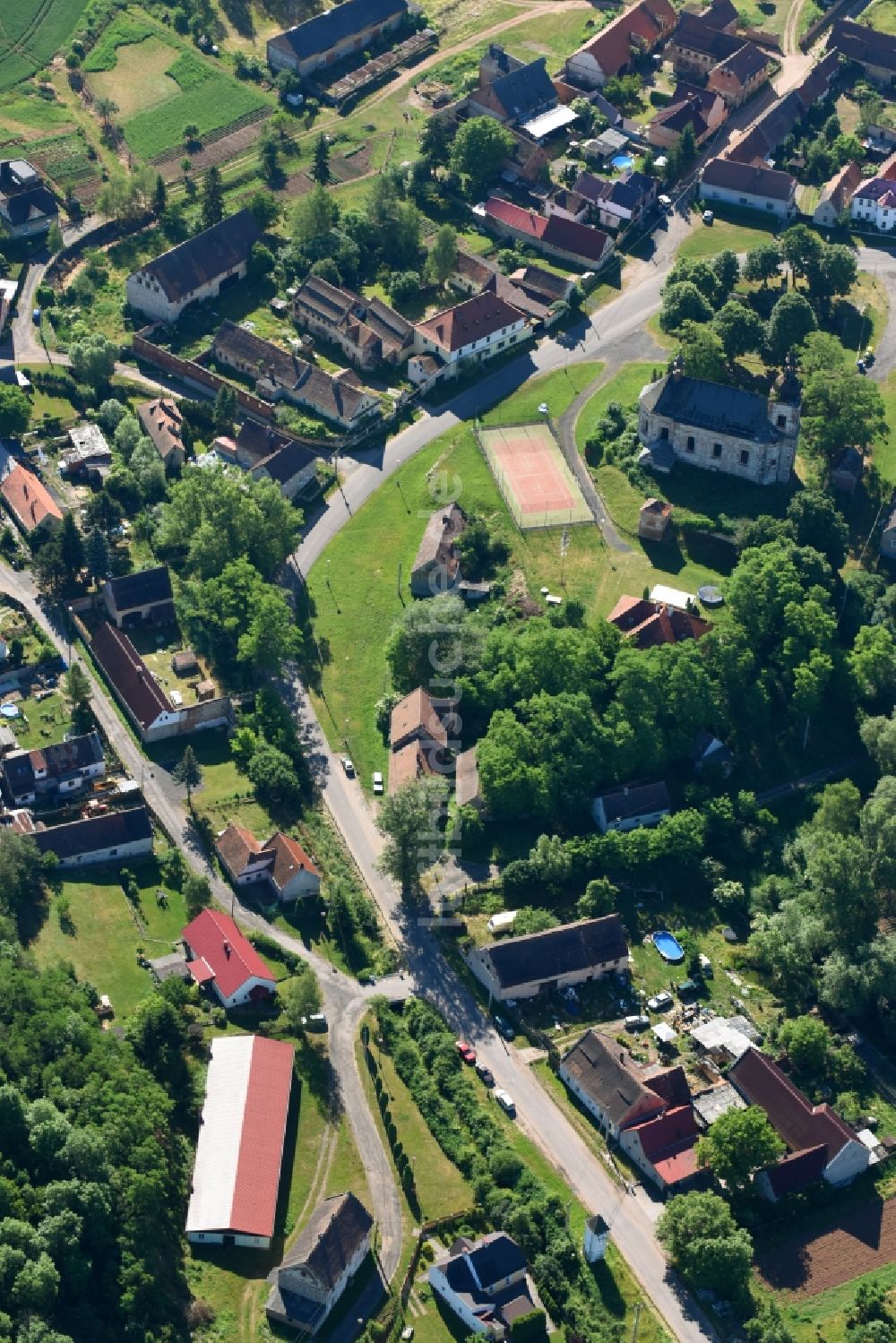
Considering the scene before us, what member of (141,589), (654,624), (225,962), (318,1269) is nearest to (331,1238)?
(318,1269)

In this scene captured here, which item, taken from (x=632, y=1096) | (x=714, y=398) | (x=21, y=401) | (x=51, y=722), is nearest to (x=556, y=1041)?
(x=632, y=1096)

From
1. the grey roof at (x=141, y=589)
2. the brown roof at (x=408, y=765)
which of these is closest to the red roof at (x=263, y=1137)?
the brown roof at (x=408, y=765)

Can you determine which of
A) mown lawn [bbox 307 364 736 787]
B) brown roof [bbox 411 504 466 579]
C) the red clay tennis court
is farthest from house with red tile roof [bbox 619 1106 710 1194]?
the red clay tennis court

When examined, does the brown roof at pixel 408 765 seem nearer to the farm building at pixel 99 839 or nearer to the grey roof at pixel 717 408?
the farm building at pixel 99 839

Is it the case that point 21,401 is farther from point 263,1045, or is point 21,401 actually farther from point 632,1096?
point 632,1096

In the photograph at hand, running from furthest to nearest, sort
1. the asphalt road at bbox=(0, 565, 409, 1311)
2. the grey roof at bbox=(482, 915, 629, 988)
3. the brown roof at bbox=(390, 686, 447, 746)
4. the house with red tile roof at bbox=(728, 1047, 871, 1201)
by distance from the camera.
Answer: the brown roof at bbox=(390, 686, 447, 746), the grey roof at bbox=(482, 915, 629, 988), the house with red tile roof at bbox=(728, 1047, 871, 1201), the asphalt road at bbox=(0, 565, 409, 1311)

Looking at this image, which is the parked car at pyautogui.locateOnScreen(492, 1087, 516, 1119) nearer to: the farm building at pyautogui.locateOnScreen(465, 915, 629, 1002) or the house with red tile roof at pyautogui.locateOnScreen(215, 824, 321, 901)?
the farm building at pyautogui.locateOnScreen(465, 915, 629, 1002)
